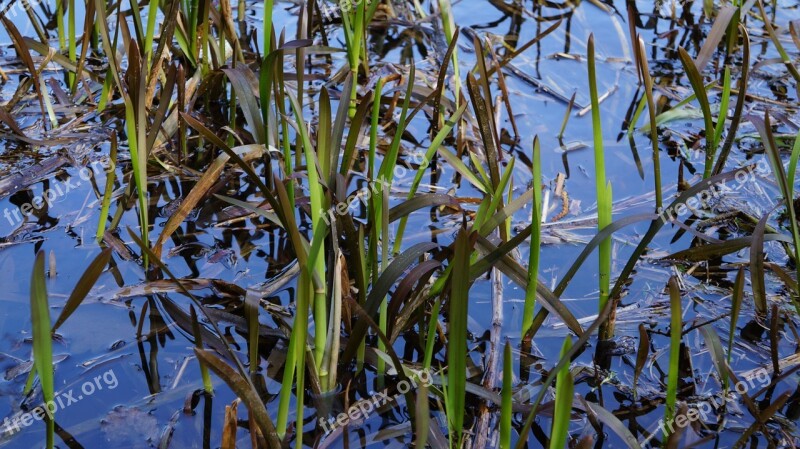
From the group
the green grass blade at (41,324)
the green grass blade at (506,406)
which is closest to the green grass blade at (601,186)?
the green grass blade at (506,406)

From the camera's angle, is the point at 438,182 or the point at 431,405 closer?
the point at 431,405

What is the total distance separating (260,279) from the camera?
215 centimetres

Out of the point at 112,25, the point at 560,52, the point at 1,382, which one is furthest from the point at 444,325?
the point at 112,25

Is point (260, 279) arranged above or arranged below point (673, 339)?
below

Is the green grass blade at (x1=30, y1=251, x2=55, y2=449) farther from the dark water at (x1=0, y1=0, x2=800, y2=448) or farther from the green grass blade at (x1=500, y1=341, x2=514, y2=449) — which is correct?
the green grass blade at (x1=500, y1=341, x2=514, y2=449)

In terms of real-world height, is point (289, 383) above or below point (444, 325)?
above

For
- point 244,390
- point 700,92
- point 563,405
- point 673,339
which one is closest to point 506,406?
point 563,405

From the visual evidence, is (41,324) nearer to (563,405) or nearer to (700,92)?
(563,405)

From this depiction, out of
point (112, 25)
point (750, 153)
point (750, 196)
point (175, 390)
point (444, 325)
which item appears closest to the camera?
point (175, 390)

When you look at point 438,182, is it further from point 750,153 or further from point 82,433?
point 82,433

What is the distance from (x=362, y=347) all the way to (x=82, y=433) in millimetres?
611

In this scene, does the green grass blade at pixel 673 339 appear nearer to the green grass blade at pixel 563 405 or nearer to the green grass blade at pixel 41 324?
the green grass blade at pixel 563 405

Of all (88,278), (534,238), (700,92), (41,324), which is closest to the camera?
(41,324)

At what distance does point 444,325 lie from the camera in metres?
1.97
